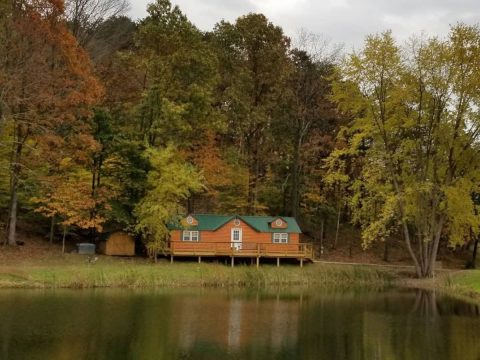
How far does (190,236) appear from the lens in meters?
38.7

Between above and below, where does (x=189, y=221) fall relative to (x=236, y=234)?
above

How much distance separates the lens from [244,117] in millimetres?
42406

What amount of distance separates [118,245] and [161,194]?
17.5ft

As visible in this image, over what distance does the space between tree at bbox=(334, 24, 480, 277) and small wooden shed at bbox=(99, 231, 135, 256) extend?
1569 cm

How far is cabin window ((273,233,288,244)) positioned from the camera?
3997cm

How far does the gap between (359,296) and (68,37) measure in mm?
22967

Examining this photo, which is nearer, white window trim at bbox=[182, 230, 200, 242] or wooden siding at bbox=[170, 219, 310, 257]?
wooden siding at bbox=[170, 219, 310, 257]

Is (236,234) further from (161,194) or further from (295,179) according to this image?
(295,179)

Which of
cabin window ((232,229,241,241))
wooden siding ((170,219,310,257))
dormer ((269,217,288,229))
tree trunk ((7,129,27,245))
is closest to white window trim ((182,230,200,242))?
wooden siding ((170,219,310,257))

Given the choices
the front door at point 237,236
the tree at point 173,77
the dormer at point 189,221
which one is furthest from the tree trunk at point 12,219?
the front door at point 237,236

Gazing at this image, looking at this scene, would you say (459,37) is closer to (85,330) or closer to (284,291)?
(284,291)

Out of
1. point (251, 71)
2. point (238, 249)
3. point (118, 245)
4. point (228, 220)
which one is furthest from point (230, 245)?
point (251, 71)

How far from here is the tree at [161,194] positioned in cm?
3472

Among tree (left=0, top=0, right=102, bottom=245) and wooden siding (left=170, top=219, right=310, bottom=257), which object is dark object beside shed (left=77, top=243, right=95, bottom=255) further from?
wooden siding (left=170, top=219, right=310, bottom=257)
